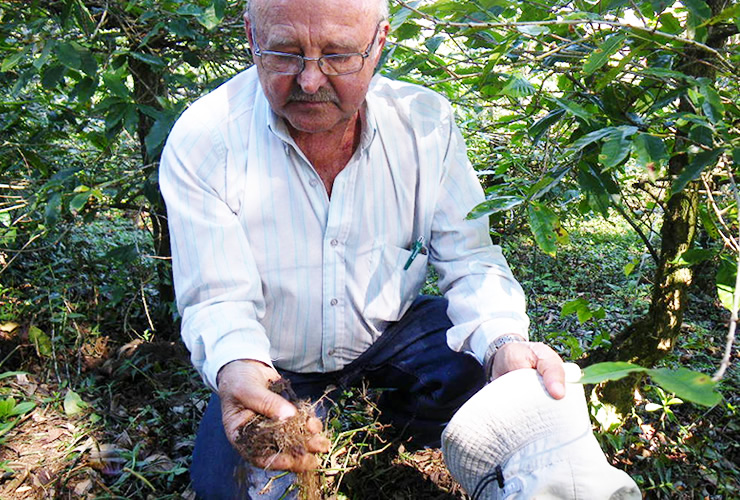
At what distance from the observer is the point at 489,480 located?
1.39m

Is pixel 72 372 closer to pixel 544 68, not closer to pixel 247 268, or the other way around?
pixel 247 268

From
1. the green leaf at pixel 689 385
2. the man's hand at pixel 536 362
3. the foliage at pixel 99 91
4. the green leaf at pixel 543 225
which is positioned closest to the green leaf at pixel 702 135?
the green leaf at pixel 543 225

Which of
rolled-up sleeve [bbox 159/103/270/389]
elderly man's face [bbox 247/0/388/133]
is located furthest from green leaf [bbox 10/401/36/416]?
elderly man's face [bbox 247/0/388/133]

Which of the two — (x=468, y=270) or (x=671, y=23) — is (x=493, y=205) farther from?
(x=671, y=23)

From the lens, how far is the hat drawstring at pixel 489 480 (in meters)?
1.35

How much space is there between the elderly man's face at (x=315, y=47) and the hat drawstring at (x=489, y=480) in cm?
99

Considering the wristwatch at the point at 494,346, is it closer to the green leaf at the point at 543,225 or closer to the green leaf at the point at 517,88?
the green leaf at the point at 543,225

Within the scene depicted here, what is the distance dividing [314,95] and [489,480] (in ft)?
3.49

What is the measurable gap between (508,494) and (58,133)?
89.5 inches

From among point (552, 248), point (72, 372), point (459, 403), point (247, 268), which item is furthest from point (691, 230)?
point (72, 372)

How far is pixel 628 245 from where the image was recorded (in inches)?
161

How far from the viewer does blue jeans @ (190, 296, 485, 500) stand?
193 cm

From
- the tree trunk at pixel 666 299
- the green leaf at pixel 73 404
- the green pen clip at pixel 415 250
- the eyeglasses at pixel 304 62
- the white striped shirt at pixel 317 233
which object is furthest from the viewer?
the green leaf at pixel 73 404

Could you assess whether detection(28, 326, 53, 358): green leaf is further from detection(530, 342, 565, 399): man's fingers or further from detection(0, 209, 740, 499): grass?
detection(530, 342, 565, 399): man's fingers
